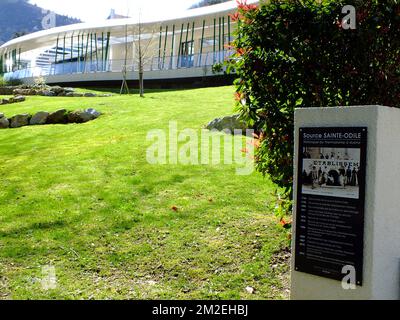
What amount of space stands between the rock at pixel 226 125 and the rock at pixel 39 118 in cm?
715

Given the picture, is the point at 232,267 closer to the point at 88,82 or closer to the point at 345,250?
the point at 345,250

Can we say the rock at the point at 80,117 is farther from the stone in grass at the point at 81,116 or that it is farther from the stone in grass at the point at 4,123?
the stone in grass at the point at 4,123

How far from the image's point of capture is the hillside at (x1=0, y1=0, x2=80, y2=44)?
17038 cm

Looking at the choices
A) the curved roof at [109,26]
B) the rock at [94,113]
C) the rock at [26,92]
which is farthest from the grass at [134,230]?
the curved roof at [109,26]

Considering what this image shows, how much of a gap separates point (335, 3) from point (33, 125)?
14012 mm

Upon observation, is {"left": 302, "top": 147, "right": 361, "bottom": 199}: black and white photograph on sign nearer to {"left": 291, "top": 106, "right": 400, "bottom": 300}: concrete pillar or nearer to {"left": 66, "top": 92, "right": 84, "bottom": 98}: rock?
{"left": 291, "top": 106, "right": 400, "bottom": 300}: concrete pillar

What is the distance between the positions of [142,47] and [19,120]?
69.8 ft

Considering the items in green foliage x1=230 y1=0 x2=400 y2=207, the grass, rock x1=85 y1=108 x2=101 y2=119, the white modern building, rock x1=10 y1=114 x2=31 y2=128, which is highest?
the white modern building

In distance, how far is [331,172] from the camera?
4.06m

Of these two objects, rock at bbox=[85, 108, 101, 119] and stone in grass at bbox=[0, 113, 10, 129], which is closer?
rock at bbox=[85, 108, 101, 119]

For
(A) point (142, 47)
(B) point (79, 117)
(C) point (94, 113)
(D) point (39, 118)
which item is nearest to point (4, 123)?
(D) point (39, 118)

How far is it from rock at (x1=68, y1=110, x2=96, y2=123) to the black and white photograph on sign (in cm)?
1322

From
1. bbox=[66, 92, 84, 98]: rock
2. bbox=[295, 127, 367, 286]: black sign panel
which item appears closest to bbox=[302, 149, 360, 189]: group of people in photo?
bbox=[295, 127, 367, 286]: black sign panel

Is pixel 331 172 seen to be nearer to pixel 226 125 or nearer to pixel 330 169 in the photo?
pixel 330 169
